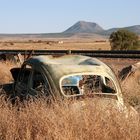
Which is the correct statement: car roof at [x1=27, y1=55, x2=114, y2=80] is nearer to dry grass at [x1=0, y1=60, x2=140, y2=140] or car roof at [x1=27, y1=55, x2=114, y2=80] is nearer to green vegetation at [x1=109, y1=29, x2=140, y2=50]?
dry grass at [x1=0, y1=60, x2=140, y2=140]

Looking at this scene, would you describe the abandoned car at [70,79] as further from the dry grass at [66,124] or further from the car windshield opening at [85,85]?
the dry grass at [66,124]

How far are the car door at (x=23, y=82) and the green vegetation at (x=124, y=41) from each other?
46.2 m

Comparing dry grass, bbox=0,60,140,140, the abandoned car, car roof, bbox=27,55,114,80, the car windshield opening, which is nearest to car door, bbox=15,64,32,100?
the abandoned car

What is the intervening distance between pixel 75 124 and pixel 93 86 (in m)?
2.22

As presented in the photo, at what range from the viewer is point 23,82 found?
408 inches

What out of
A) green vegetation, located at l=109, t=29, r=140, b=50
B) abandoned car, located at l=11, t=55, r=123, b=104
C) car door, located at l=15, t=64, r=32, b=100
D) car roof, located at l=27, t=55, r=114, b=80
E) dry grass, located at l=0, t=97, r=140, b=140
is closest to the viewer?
dry grass, located at l=0, t=97, r=140, b=140

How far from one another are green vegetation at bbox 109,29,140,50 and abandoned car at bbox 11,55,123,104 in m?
47.3

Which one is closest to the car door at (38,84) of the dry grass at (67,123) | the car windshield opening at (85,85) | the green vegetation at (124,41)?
the car windshield opening at (85,85)

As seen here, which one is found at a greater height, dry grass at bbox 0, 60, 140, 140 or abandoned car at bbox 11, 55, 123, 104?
abandoned car at bbox 11, 55, 123, 104

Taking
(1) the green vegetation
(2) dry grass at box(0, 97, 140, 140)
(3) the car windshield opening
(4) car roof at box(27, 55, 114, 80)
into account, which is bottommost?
(1) the green vegetation

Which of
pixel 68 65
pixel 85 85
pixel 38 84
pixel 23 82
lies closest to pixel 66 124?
pixel 85 85

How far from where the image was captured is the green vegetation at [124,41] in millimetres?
56994

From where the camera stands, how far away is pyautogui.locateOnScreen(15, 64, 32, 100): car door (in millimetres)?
9867

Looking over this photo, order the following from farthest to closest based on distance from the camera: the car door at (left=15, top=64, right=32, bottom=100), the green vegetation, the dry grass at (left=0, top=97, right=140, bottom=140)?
the green vegetation → the car door at (left=15, top=64, right=32, bottom=100) → the dry grass at (left=0, top=97, right=140, bottom=140)
